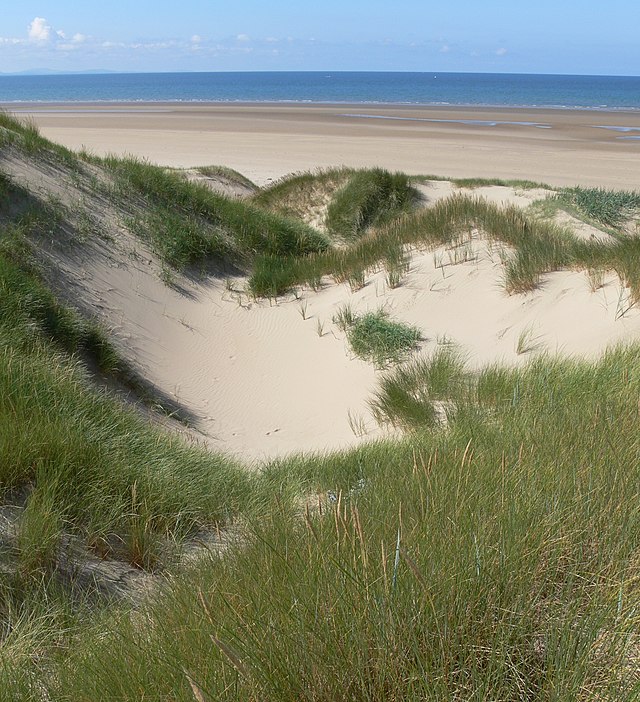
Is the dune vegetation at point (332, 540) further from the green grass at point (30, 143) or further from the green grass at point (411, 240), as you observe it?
the green grass at point (30, 143)

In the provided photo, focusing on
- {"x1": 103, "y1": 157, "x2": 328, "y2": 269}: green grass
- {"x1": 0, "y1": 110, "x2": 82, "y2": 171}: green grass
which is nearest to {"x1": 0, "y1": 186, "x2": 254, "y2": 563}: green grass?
{"x1": 103, "y1": 157, "x2": 328, "y2": 269}: green grass

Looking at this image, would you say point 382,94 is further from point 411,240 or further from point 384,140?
point 411,240

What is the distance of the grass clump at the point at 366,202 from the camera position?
12.1 metres

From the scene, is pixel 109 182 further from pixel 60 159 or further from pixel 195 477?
pixel 195 477

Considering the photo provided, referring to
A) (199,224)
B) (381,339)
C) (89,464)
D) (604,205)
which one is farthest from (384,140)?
(89,464)

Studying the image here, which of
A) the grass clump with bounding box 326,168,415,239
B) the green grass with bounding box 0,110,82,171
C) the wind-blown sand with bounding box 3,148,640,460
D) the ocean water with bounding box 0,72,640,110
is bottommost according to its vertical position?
the wind-blown sand with bounding box 3,148,640,460

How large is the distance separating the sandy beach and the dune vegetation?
14971 mm

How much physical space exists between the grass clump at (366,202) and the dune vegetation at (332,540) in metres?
6.09

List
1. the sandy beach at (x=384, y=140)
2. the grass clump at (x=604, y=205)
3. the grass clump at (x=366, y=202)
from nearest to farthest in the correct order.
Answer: the grass clump at (x=604, y=205) < the grass clump at (x=366, y=202) < the sandy beach at (x=384, y=140)

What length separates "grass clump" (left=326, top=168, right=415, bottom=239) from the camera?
39.7ft

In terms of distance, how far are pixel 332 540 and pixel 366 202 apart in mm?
10680

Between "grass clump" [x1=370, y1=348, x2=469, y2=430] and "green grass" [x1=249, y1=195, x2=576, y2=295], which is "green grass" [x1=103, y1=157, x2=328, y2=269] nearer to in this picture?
"green grass" [x1=249, y1=195, x2=576, y2=295]

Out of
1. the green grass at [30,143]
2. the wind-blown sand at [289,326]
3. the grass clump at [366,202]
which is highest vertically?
the green grass at [30,143]

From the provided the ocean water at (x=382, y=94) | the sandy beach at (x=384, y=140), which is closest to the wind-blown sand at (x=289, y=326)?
the sandy beach at (x=384, y=140)
